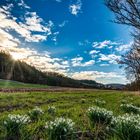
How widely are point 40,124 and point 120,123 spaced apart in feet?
7.05

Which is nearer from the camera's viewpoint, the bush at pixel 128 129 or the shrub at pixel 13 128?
the bush at pixel 128 129

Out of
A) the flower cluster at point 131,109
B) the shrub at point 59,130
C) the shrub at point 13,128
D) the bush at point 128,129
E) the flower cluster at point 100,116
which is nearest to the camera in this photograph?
the bush at point 128,129

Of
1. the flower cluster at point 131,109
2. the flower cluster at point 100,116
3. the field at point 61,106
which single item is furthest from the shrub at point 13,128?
the flower cluster at point 131,109

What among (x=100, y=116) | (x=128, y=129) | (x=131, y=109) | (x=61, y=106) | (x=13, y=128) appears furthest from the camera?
(x=61, y=106)

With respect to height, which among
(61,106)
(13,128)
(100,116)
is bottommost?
(61,106)

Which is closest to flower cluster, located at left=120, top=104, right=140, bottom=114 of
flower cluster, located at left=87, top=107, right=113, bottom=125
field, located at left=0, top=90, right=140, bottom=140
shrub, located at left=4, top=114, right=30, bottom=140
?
field, located at left=0, top=90, right=140, bottom=140

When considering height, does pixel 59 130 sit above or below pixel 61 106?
above

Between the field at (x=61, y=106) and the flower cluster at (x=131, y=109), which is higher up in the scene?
the flower cluster at (x=131, y=109)

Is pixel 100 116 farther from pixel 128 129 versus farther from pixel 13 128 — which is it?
pixel 13 128

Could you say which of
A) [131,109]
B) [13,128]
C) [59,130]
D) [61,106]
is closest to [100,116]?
[59,130]

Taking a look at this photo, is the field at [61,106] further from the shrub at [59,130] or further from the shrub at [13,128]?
the shrub at [59,130]

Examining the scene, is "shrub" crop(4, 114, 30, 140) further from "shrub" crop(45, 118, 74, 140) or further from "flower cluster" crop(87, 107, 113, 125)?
"flower cluster" crop(87, 107, 113, 125)

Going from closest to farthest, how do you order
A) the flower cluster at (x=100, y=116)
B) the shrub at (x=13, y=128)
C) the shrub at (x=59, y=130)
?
the shrub at (x=59, y=130)
the shrub at (x=13, y=128)
the flower cluster at (x=100, y=116)

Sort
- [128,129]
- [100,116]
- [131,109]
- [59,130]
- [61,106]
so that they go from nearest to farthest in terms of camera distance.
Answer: [128,129] → [59,130] → [100,116] → [131,109] → [61,106]
